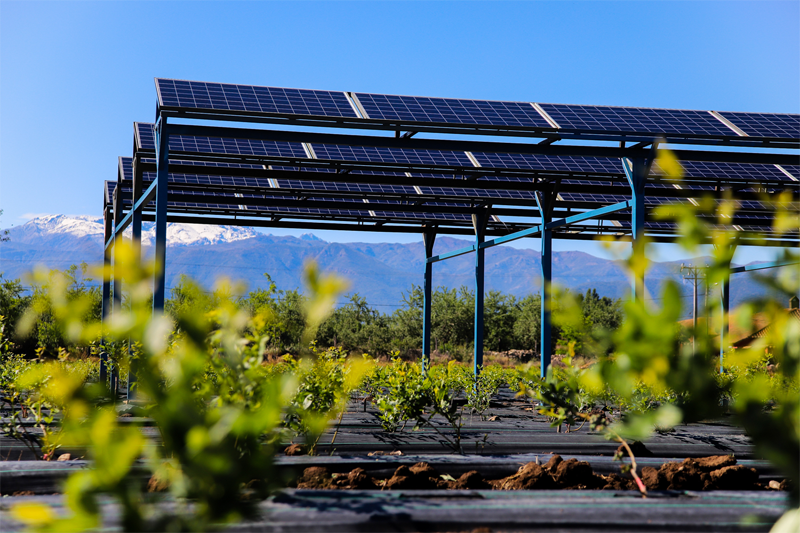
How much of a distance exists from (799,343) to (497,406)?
1086 centimetres

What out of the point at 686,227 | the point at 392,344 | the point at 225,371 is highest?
the point at 686,227

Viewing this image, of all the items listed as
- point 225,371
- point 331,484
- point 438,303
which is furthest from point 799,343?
point 438,303

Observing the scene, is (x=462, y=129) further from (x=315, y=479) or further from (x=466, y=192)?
(x=315, y=479)

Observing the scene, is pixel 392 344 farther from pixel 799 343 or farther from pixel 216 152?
pixel 799 343

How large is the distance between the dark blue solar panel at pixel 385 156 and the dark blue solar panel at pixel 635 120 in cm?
194

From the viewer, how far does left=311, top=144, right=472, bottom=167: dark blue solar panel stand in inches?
420

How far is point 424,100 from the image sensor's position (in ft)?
34.0

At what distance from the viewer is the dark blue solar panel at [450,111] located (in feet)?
28.5

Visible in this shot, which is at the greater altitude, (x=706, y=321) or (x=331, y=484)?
(x=706, y=321)

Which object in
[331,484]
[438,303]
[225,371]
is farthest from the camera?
[438,303]

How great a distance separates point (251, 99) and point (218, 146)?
65.0 inches

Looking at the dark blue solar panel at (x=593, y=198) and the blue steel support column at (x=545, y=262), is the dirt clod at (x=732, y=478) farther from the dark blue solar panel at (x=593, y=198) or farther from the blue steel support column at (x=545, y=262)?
the dark blue solar panel at (x=593, y=198)

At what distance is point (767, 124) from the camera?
1037cm

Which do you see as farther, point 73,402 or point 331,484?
point 331,484
